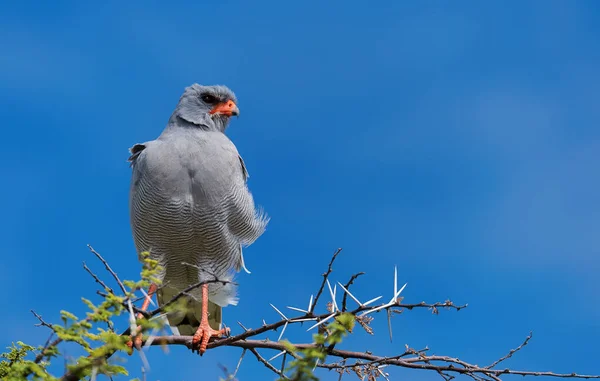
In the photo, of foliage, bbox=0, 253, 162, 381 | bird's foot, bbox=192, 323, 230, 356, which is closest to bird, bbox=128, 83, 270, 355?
bird's foot, bbox=192, 323, 230, 356

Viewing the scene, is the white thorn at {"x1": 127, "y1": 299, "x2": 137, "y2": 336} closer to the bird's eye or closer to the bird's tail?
the bird's tail

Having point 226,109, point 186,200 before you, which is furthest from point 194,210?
point 226,109

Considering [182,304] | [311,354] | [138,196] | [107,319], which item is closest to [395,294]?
[311,354]

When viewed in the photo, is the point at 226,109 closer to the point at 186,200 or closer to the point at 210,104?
the point at 210,104

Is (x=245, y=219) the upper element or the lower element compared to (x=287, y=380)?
upper

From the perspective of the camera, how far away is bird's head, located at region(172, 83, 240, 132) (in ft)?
24.6

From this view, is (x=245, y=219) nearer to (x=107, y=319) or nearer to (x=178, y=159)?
(x=178, y=159)

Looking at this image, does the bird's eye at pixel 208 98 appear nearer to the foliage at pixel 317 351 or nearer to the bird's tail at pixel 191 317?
the bird's tail at pixel 191 317

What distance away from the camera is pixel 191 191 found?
668 cm

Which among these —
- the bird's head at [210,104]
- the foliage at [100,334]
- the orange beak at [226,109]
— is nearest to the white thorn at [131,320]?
the foliage at [100,334]

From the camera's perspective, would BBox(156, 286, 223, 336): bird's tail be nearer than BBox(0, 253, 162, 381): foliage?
No

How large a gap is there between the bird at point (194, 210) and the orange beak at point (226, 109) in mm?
70

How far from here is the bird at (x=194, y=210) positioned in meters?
6.67

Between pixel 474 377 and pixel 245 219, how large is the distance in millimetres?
2985
